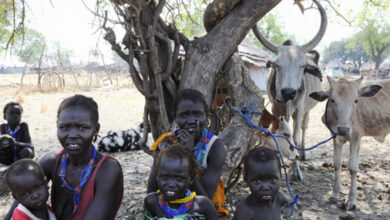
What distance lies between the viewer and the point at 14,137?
198 inches

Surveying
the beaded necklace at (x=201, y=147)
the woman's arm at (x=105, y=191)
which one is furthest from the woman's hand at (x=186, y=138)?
the woman's arm at (x=105, y=191)

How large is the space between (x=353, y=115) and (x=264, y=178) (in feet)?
8.76

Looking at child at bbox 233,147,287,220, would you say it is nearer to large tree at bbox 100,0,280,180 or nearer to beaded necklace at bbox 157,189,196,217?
beaded necklace at bbox 157,189,196,217

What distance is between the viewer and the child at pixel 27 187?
2.11 m

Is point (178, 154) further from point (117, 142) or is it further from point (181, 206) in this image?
point (117, 142)

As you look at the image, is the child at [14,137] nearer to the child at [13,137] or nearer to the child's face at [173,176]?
the child at [13,137]

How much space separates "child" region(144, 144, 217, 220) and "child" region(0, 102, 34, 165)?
11.6ft

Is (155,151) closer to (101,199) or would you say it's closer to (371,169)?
(101,199)

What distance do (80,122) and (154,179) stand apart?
29.9 inches

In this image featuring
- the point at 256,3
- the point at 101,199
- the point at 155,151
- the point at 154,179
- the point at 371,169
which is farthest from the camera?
the point at 371,169

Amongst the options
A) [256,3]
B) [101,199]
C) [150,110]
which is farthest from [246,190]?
[101,199]

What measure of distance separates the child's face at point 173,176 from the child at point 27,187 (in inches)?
31.7

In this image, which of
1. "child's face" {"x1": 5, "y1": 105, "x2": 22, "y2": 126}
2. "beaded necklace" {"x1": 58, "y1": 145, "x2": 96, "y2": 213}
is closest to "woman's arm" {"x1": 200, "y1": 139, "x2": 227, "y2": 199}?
"beaded necklace" {"x1": 58, "y1": 145, "x2": 96, "y2": 213}

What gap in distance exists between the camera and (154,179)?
2.54 meters
